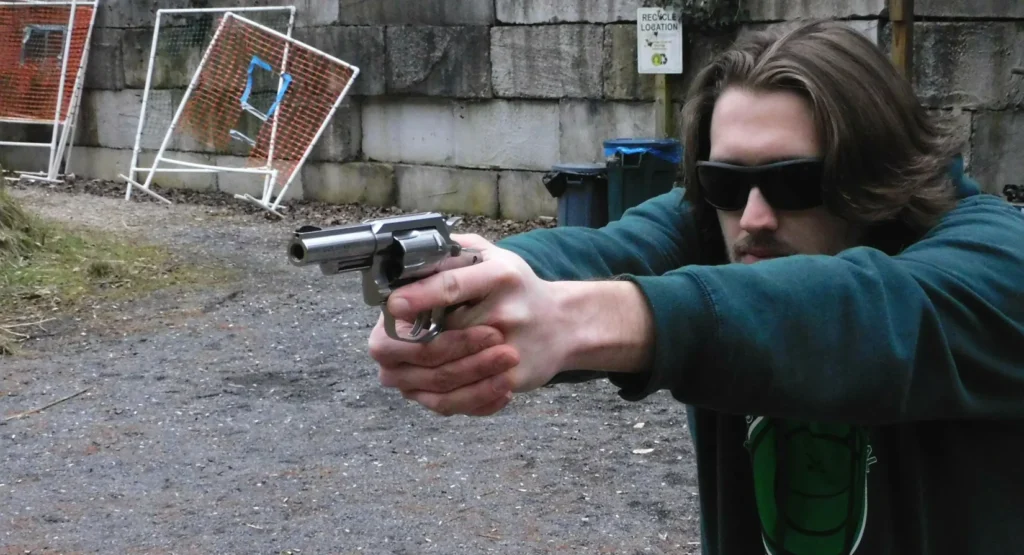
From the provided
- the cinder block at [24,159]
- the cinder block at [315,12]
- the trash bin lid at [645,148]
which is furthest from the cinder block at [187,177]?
the trash bin lid at [645,148]

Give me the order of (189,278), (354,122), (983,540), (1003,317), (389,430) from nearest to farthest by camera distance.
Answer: (1003,317) < (983,540) < (389,430) < (189,278) < (354,122)

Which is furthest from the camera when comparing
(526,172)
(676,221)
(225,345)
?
(526,172)

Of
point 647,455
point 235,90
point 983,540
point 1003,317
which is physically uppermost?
point 235,90

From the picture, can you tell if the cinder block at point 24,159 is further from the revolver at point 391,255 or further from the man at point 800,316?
the revolver at point 391,255

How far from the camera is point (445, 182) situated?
10859mm

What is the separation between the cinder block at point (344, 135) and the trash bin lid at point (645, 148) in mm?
3742

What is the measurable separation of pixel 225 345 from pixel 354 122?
4.95m

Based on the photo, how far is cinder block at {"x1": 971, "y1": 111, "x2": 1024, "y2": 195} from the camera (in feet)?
25.9

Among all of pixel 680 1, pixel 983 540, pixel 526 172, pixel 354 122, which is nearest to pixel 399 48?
pixel 354 122

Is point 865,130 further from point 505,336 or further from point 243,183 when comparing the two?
point 243,183

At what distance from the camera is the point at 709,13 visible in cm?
864

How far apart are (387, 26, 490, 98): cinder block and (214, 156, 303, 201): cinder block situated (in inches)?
60.7

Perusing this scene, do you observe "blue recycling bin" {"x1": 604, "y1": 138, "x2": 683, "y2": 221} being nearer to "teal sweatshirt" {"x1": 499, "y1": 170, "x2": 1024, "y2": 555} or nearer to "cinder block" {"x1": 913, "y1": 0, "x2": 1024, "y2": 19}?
"cinder block" {"x1": 913, "y1": 0, "x2": 1024, "y2": 19}

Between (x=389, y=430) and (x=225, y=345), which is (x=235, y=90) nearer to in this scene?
(x=225, y=345)
